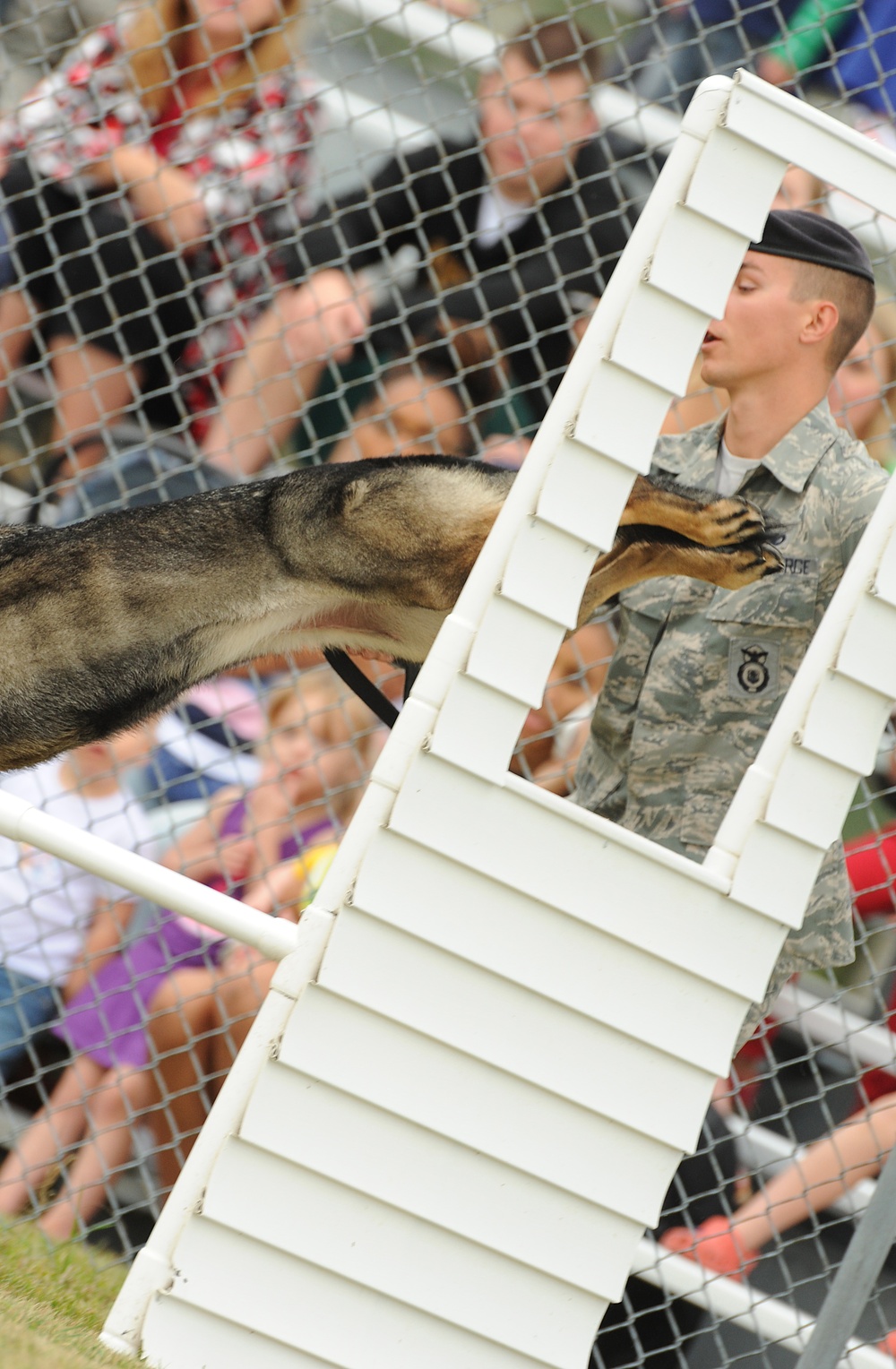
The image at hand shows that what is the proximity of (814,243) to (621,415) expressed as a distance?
0.80 meters

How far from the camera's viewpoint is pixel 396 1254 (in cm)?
255

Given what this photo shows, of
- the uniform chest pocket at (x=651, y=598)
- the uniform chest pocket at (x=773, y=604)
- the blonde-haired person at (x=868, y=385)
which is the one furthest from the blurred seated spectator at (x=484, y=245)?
the uniform chest pocket at (x=773, y=604)

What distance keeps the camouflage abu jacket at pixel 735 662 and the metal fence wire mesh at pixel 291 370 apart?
0.69 m

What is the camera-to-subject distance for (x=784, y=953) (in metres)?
2.89

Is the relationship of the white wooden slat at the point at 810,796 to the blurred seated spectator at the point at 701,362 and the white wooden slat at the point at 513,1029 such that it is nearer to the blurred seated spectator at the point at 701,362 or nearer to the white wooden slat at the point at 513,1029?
the white wooden slat at the point at 513,1029

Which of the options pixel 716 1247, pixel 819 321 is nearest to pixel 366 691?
pixel 819 321

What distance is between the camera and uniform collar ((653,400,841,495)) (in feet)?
9.68

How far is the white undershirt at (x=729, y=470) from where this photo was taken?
121 inches

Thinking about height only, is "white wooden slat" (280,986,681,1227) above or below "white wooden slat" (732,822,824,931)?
below

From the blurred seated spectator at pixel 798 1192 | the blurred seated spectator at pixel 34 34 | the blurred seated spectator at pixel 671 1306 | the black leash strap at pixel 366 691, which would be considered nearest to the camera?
the black leash strap at pixel 366 691

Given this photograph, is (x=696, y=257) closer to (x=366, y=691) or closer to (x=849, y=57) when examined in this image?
(x=366, y=691)

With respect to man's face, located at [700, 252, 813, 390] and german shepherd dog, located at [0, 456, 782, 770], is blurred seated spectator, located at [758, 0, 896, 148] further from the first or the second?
german shepherd dog, located at [0, 456, 782, 770]

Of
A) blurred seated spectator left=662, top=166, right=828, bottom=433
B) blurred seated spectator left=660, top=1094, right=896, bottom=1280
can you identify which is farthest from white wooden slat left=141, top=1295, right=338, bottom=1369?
blurred seated spectator left=662, top=166, right=828, bottom=433

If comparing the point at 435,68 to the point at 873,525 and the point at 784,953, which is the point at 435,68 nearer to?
the point at 873,525
